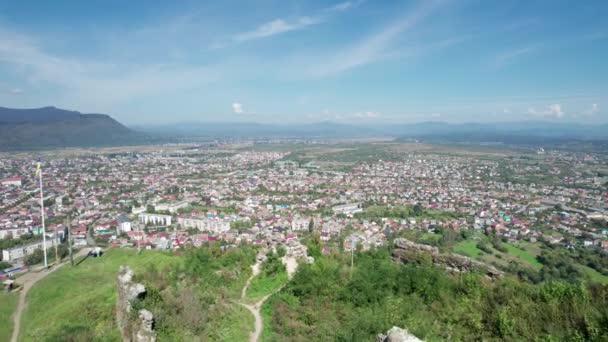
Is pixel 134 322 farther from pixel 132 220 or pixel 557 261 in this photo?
pixel 132 220

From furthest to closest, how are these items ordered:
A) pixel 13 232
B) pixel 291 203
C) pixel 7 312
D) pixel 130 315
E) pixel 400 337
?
pixel 291 203, pixel 13 232, pixel 7 312, pixel 130 315, pixel 400 337

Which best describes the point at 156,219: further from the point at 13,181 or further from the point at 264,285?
the point at 13,181

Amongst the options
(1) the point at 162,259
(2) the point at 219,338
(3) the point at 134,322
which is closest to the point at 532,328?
(2) the point at 219,338

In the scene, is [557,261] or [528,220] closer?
[557,261]

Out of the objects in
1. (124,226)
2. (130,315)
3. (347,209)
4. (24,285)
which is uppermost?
(130,315)

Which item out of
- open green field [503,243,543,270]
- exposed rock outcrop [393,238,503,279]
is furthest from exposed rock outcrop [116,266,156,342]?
open green field [503,243,543,270]

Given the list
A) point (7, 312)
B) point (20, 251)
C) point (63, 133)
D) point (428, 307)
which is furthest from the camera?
point (63, 133)

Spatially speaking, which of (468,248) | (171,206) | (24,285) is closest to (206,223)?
(171,206)
